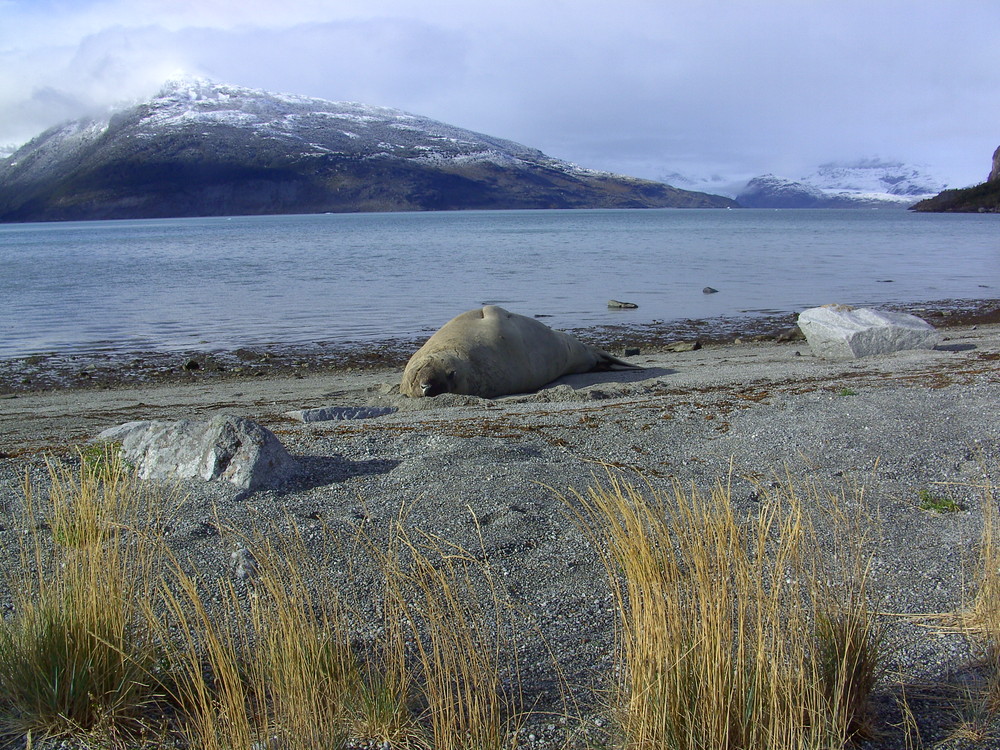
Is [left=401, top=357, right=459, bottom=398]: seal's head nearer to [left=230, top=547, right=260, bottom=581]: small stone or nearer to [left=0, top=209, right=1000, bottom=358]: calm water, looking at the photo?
[left=230, top=547, right=260, bottom=581]: small stone

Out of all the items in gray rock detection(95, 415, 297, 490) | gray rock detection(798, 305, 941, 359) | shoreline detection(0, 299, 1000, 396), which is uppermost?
gray rock detection(798, 305, 941, 359)

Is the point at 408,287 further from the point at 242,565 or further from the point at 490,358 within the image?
the point at 242,565

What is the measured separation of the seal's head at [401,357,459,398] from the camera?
35.5 feet

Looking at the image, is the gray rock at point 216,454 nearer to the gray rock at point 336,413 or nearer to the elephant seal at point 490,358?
the gray rock at point 336,413

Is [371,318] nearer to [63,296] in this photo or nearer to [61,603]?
[63,296]

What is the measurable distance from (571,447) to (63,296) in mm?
26317

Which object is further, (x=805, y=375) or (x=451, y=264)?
(x=451, y=264)

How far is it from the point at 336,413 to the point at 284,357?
714 cm

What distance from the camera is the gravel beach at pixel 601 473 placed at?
12.2 feet

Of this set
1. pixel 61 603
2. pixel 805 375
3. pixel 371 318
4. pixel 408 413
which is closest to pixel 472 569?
pixel 61 603

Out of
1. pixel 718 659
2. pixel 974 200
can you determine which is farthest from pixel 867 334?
pixel 974 200

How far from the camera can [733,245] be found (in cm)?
5269

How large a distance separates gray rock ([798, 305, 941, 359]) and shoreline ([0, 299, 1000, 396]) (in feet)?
12.1

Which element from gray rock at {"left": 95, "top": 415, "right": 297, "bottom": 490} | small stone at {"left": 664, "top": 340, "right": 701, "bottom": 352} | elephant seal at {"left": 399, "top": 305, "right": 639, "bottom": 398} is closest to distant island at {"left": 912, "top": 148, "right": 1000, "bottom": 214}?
small stone at {"left": 664, "top": 340, "right": 701, "bottom": 352}
